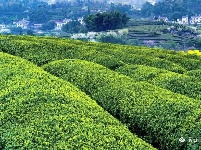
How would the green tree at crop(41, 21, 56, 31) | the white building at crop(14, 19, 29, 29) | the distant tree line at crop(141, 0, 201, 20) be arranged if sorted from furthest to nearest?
the distant tree line at crop(141, 0, 201, 20) < the green tree at crop(41, 21, 56, 31) < the white building at crop(14, 19, 29, 29)

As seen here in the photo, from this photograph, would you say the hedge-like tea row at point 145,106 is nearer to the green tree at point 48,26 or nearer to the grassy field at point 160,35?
the grassy field at point 160,35

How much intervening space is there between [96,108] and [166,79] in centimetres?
445

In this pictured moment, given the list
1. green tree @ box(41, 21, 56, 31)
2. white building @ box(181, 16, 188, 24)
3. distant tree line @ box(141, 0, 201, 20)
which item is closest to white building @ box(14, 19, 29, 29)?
green tree @ box(41, 21, 56, 31)

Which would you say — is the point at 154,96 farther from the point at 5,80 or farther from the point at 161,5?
the point at 161,5

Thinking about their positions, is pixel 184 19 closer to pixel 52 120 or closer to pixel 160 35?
pixel 160 35

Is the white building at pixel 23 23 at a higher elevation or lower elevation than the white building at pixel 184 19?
higher

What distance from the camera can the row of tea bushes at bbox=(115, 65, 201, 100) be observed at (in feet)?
46.0

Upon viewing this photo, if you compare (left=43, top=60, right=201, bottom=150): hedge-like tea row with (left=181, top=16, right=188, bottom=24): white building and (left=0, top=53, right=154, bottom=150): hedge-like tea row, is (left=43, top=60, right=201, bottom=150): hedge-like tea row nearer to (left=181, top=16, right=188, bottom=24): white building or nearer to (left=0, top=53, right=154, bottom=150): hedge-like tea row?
(left=0, top=53, right=154, bottom=150): hedge-like tea row

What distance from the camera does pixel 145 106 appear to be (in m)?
11.7

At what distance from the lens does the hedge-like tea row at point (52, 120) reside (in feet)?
29.7

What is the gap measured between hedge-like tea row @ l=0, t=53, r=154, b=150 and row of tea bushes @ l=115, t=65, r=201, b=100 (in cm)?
355

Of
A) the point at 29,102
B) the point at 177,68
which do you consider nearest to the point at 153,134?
the point at 29,102

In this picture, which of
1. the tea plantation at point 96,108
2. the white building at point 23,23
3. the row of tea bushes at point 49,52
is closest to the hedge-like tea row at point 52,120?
the tea plantation at point 96,108

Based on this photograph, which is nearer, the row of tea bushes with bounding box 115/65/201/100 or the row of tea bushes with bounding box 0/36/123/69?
the row of tea bushes with bounding box 115/65/201/100
